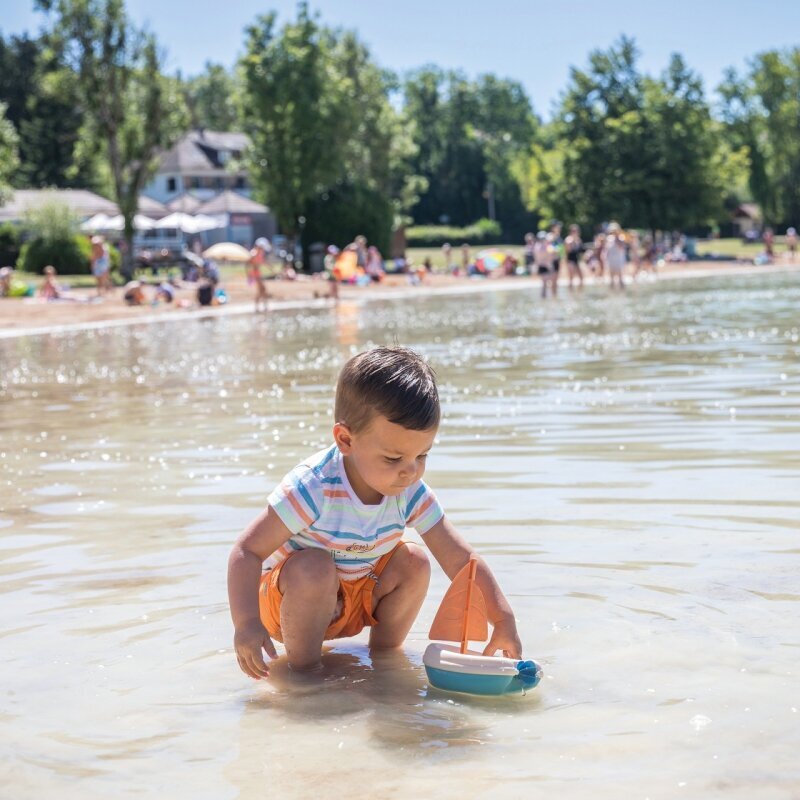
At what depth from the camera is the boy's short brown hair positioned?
11.4ft

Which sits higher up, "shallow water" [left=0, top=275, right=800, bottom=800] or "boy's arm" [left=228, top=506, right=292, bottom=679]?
"boy's arm" [left=228, top=506, right=292, bottom=679]

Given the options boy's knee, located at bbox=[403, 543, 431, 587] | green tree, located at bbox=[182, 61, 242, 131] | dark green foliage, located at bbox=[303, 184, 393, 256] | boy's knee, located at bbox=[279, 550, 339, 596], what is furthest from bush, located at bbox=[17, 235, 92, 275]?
green tree, located at bbox=[182, 61, 242, 131]

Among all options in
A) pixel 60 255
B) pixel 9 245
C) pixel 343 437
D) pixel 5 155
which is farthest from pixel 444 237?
pixel 343 437

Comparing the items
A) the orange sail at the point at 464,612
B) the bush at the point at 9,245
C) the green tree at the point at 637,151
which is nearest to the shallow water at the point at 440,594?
the orange sail at the point at 464,612

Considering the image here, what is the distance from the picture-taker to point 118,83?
137ft

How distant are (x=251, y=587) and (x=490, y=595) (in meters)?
0.69

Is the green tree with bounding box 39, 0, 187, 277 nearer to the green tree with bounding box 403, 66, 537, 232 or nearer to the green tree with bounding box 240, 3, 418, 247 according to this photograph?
the green tree with bounding box 240, 3, 418, 247

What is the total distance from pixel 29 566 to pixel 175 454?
9.03 ft

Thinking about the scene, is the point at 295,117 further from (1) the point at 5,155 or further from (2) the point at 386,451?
Result: (2) the point at 386,451

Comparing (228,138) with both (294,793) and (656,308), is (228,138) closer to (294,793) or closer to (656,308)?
(656,308)

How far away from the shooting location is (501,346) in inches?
641

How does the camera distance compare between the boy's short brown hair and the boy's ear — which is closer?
the boy's short brown hair

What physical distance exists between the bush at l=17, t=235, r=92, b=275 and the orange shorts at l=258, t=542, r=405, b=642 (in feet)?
154

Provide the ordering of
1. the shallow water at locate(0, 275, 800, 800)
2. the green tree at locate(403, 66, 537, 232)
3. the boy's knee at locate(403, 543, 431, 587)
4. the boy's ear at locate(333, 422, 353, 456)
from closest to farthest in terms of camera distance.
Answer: the shallow water at locate(0, 275, 800, 800)
the boy's ear at locate(333, 422, 353, 456)
the boy's knee at locate(403, 543, 431, 587)
the green tree at locate(403, 66, 537, 232)
